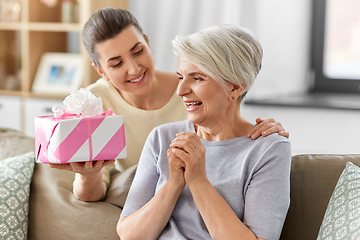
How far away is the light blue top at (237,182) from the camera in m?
1.29

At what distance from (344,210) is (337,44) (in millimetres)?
2087

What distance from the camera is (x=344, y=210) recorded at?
1350 millimetres

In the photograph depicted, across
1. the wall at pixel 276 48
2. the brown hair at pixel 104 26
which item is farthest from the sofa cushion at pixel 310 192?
the wall at pixel 276 48

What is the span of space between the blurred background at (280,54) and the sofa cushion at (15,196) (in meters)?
1.35

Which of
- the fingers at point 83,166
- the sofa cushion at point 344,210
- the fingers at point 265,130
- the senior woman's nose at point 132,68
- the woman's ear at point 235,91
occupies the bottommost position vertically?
the sofa cushion at point 344,210

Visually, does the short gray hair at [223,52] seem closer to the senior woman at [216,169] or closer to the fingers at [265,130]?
the senior woman at [216,169]

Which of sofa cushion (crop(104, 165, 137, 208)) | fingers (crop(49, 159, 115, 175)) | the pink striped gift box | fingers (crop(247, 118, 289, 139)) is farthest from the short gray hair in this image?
sofa cushion (crop(104, 165, 137, 208))

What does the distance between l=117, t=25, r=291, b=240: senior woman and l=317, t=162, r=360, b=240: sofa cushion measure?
0.17 meters

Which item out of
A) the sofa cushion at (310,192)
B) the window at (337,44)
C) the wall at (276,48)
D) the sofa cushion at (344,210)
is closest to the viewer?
the sofa cushion at (344,210)

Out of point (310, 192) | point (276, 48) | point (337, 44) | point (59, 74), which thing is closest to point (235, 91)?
point (310, 192)

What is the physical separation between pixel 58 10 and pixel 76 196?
2.21m

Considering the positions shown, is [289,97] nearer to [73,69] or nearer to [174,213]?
[73,69]

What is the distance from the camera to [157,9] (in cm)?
323

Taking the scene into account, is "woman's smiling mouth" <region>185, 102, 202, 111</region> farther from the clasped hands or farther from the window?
the window
